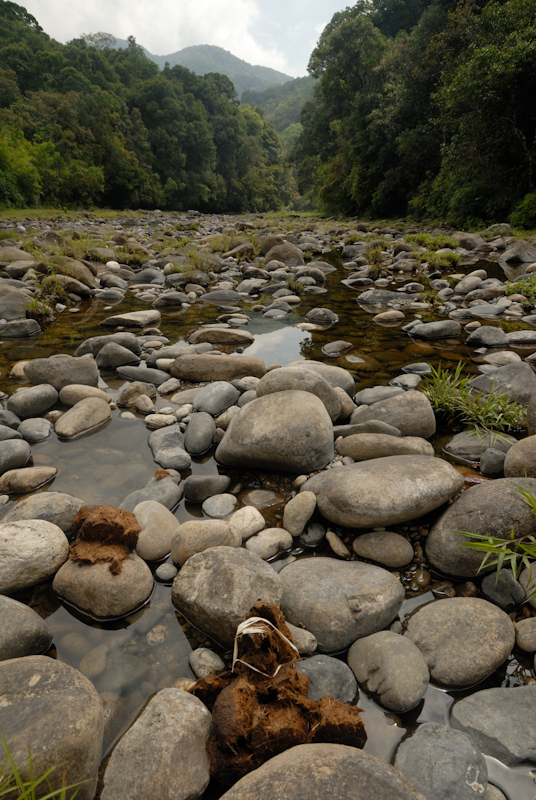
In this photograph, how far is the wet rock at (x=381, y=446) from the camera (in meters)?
2.80

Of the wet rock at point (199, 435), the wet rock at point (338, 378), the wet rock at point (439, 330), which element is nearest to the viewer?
the wet rock at point (199, 435)

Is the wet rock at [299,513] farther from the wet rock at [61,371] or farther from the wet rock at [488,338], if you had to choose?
the wet rock at [488,338]

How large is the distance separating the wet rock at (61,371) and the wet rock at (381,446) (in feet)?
8.71

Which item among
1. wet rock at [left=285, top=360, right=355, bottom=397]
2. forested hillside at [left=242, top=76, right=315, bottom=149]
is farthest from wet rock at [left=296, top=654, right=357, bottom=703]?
forested hillside at [left=242, top=76, right=315, bottom=149]

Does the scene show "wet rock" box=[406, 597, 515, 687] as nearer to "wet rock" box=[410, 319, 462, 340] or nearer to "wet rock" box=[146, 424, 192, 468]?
"wet rock" box=[146, 424, 192, 468]

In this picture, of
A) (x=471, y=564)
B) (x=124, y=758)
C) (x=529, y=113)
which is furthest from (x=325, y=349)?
(x=529, y=113)

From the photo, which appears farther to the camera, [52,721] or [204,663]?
[204,663]

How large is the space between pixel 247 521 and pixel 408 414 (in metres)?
1.57

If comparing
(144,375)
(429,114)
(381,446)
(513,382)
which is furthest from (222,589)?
(429,114)

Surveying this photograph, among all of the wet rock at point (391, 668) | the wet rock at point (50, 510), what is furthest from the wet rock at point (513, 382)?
the wet rock at point (50, 510)

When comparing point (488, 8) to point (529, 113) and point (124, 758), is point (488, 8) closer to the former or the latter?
point (529, 113)

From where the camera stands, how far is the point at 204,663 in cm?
173

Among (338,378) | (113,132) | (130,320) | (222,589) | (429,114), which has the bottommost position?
(222,589)

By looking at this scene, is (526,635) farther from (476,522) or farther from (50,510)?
(50,510)
